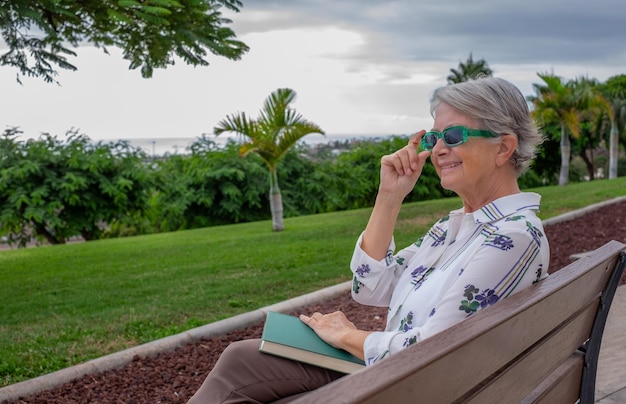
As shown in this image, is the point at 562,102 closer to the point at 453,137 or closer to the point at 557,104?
the point at 557,104

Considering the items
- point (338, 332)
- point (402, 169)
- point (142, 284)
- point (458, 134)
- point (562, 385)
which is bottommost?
point (142, 284)

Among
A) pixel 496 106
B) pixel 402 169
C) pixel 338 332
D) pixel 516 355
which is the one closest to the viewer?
pixel 516 355

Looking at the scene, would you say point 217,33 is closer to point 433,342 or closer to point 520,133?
point 520,133

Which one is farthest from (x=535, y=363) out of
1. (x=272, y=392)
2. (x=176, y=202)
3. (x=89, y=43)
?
(x=176, y=202)

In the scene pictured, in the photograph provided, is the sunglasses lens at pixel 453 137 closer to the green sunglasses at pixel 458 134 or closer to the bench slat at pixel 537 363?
the green sunglasses at pixel 458 134

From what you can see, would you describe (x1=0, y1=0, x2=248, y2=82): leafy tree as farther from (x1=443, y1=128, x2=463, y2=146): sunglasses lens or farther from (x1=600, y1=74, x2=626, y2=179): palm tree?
(x1=600, y1=74, x2=626, y2=179): palm tree

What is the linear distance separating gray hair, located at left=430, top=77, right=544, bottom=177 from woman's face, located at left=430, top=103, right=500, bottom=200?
31mm

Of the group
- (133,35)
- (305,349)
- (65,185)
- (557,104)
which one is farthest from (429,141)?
(557,104)

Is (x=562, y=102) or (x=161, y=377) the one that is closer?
(x=161, y=377)

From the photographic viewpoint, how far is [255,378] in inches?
96.8

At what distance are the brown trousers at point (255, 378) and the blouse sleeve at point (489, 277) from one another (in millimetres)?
429

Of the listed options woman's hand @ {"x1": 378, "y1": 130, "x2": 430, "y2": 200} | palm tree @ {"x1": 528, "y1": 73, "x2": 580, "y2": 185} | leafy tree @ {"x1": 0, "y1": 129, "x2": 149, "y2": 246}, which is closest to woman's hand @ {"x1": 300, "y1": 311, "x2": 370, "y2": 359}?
woman's hand @ {"x1": 378, "y1": 130, "x2": 430, "y2": 200}

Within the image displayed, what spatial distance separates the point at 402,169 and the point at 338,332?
2.04 ft

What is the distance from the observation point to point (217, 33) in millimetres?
8148
